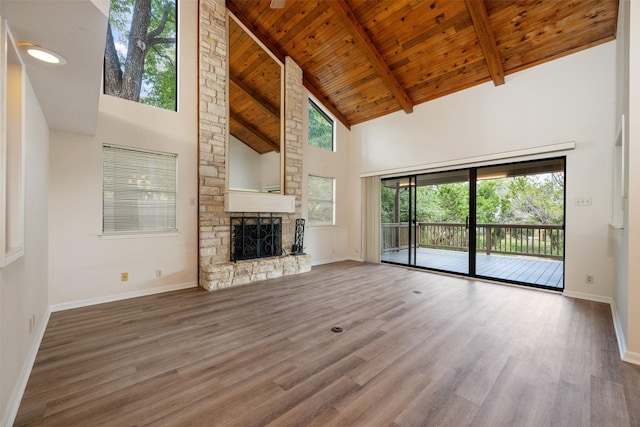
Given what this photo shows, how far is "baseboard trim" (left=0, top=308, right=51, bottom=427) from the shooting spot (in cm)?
152

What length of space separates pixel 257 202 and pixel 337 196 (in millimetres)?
2424

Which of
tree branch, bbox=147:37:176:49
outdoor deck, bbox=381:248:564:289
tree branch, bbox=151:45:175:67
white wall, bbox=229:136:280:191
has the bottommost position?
outdoor deck, bbox=381:248:564:289

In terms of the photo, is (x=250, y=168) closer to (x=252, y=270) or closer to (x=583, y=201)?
(x=252, y=270)

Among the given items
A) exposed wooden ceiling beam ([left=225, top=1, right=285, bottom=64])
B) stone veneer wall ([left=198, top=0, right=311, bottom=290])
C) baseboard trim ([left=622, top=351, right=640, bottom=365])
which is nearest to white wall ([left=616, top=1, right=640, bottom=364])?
baseboard trim ([left=622, top=351, right=640, bottom=365])

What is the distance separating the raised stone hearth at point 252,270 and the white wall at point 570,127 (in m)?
3.48

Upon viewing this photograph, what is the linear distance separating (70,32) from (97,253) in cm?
300

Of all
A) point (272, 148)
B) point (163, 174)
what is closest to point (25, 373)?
point (163, 174)

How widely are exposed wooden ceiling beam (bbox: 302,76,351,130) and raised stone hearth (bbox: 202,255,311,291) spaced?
3543 millimetres

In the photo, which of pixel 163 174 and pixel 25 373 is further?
pixel 163 174

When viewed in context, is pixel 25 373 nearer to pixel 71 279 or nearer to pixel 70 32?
pixel 71 279

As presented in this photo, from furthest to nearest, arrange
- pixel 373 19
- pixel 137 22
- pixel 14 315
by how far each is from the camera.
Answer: pixel 373 19 < pixel 137 22 < pixel 14 315

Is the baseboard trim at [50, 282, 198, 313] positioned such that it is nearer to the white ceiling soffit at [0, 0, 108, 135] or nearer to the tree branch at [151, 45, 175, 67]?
the white ceiling soffit at [0, 0, 108, 135]

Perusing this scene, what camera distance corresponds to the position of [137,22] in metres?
3.98

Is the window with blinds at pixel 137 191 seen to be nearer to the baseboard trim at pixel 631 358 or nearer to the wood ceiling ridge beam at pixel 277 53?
the wood ceiling ridge beam at pixel 277 53
